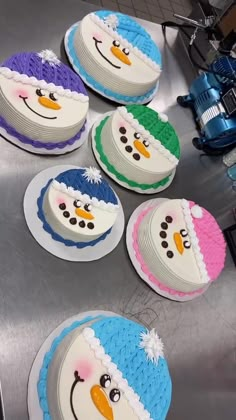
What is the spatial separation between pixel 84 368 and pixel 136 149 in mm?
853

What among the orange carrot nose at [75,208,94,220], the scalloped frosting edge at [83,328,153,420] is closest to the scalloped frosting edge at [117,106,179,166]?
the orange carrot nose at [75,208,94,220]

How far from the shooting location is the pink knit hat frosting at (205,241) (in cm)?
162

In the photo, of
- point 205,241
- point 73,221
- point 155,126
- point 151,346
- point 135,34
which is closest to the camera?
point 151,346

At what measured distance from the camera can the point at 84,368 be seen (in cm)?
118

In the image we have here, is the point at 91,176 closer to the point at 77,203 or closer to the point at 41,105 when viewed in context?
the point at 77,203

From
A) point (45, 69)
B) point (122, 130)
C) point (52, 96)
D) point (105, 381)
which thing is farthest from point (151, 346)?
point (45, 69)

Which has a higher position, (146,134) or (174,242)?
(146,134)

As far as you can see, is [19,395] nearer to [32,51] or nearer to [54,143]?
[54,143]

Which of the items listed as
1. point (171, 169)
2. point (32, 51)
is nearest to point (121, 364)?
point (171, 169)

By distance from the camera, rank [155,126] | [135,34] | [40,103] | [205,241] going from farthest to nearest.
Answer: [135,34] → [155,126] → [205,241] → [40,103]

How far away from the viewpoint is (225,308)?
5.71 feet

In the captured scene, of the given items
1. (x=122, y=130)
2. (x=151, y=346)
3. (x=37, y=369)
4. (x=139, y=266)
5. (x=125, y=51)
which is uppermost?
(x=125, y=51)

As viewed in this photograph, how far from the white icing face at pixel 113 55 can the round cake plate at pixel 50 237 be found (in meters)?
0.49

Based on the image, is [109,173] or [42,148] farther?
[109,173]
